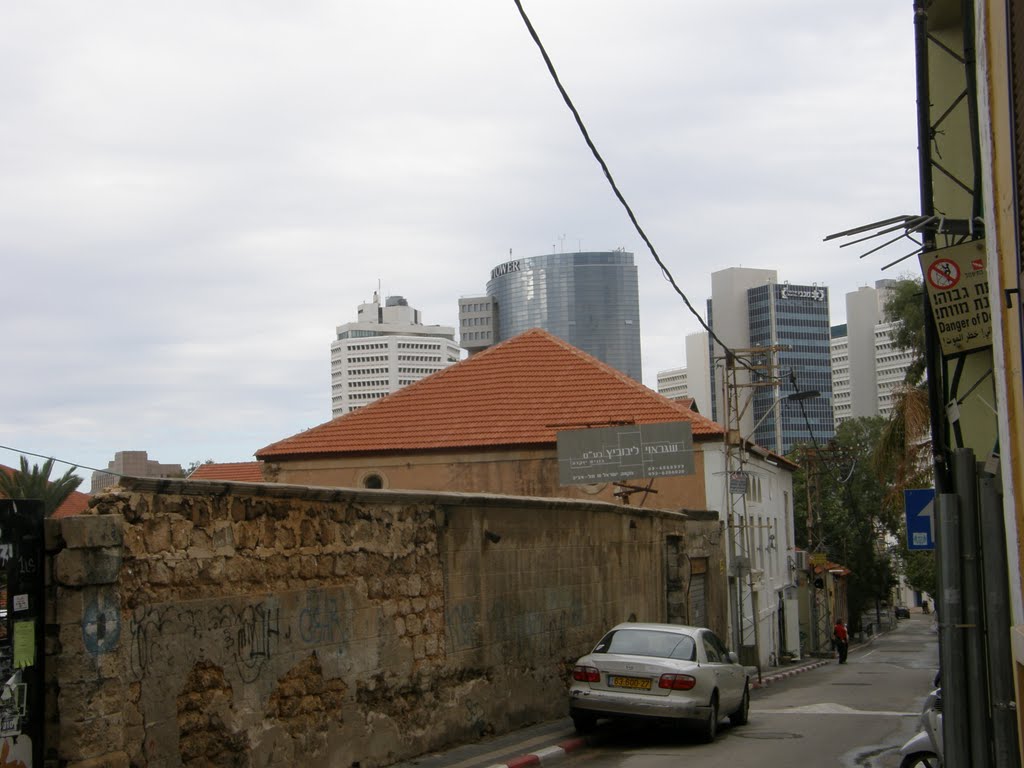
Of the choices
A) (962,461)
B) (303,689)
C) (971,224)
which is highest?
(971,224)

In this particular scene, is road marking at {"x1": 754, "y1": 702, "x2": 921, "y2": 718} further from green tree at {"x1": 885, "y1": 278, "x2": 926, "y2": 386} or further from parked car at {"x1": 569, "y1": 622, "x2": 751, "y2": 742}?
green tree at {"x1": 885, "y1": 278, "x2": 926, "y2": 386}

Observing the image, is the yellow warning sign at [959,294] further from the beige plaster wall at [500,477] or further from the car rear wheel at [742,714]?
the beige plaster wall at [500,477]

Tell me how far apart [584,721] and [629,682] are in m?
0.84

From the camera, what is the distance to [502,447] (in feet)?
100

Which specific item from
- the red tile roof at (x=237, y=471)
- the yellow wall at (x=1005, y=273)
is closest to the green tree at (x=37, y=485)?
the red tile roof at (x=237, y=471)

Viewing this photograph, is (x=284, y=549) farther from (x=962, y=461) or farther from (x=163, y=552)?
(x=962, y=461)

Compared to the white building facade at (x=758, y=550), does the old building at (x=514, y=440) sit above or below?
above

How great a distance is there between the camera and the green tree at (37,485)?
29.8 metres

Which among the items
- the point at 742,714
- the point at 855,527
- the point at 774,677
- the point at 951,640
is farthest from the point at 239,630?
the point at 855,527

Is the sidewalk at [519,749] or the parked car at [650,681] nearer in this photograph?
the sidewalk at [519,749]

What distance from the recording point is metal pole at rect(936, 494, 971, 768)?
7055mm

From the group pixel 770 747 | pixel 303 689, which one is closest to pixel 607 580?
pixel 770 747

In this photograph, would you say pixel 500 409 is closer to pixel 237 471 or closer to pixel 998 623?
pixel 237 471

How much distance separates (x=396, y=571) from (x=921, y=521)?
17.9ft
